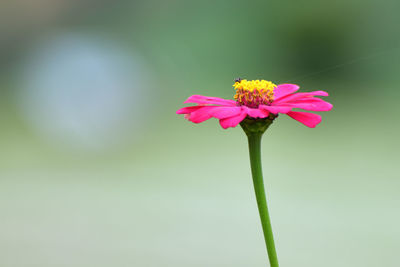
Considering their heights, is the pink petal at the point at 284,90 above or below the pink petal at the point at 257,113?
above

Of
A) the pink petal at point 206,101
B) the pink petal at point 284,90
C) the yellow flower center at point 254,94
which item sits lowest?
the pink petal at point 206,101

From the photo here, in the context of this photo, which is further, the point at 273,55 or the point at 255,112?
the point at 273,55

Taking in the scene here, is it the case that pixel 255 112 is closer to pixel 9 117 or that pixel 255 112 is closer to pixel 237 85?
pixel 237 85

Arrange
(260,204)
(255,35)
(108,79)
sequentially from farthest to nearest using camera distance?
(255,35), (108,79), (260,204)

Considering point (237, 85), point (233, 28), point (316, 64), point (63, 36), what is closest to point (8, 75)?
point (63, 36)

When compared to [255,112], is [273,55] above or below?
above
